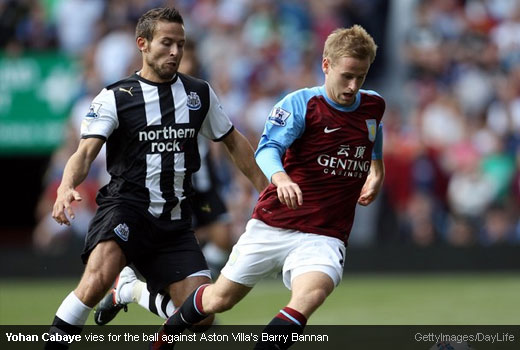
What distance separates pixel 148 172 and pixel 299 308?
145cm

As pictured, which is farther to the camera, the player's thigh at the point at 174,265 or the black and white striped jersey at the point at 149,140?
the player's thigh at the point at 174,265

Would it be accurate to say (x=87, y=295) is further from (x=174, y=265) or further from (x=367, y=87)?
(x=367, y=87)

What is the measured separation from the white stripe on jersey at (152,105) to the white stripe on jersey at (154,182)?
0.22 meters

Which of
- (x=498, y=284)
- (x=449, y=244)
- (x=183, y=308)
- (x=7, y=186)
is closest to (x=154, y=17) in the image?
(x=183, y=308)

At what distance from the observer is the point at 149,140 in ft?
22.2

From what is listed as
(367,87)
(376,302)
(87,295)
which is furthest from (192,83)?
(367,87)

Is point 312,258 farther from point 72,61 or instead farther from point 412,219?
point 72,61

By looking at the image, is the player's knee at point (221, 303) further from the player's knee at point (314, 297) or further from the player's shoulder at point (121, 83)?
the player's shoulder at point (121, 83)

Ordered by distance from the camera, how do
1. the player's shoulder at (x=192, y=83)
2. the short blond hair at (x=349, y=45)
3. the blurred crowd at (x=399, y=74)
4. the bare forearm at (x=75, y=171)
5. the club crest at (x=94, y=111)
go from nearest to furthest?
the short blond hair at (x=349, y=45) < the bare forearm at (x=75, y=171) < the club crest at (x=94, y=111) < the player's shoulder at (x=192, y=83) < the blurred crowd at (x=399, y=74)

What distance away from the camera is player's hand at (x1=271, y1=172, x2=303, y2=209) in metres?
5.92

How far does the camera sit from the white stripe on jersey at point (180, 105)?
6895mm

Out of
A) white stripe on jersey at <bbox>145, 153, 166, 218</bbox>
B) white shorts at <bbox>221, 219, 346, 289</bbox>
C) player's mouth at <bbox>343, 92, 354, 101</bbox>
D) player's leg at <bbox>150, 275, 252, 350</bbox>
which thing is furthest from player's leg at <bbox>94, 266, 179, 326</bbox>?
player's mouth at <bbox>343, 92, 354, 101</bbox>

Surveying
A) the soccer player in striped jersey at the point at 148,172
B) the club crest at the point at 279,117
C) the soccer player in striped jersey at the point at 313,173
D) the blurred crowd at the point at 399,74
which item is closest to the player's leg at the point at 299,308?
the soccer player in striped jersey at the point at 313,173

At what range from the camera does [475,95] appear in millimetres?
15336
